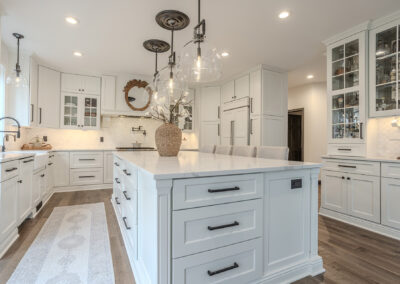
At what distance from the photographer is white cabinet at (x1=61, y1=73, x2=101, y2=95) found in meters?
4.52

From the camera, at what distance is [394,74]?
8.00 ft

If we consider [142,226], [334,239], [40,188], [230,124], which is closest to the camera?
[142,226]

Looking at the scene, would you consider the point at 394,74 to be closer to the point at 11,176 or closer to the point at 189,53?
the point at 189,53

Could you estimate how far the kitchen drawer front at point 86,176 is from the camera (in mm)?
4359

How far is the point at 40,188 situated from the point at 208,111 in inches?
147

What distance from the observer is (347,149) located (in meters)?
2.82

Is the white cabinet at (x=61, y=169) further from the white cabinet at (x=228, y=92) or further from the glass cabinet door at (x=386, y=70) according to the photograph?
the glass cabinet door at (x=386, y=70)

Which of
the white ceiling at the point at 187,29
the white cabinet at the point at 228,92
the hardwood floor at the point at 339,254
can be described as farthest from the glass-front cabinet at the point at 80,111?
the white cabinet at the point at 228,92

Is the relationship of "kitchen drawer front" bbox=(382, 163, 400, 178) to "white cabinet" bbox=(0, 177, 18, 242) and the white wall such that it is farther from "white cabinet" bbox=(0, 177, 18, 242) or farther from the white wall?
"white cabinet" bbox=(0, 177, 18, 242)

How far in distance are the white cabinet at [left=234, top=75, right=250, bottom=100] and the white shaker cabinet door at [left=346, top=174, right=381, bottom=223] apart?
8.19 ft

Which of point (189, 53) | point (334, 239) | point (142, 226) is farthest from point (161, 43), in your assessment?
point (334, 239)

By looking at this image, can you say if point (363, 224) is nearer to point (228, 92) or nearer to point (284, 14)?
point (284, 14)

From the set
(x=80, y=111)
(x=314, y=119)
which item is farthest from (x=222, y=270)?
(x=314, y=119)

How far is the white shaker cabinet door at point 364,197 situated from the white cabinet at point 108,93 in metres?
4.63
